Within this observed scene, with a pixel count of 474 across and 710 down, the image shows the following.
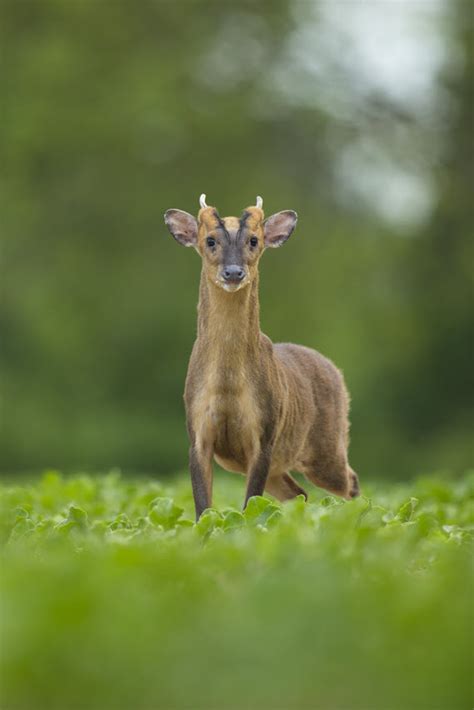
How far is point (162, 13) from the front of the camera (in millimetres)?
36000

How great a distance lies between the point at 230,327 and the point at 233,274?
36 cm

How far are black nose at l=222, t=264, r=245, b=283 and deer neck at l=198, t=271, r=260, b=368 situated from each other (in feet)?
0.76

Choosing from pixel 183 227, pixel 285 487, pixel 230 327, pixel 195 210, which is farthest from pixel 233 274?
pixel 195 210

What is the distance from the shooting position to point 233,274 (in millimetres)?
8656

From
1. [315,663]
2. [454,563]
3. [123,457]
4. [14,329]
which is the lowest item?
[315,663]

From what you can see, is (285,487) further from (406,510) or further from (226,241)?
(226,241)

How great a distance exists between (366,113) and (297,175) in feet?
7.21

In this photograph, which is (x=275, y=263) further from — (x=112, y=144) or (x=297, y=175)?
(x=112, y=144)

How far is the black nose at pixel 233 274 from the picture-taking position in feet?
28.4

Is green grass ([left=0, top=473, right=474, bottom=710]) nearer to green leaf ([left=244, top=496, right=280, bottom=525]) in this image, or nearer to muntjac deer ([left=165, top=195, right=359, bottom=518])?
green leaf ([left=244, top=496, right=280, bottom=525])

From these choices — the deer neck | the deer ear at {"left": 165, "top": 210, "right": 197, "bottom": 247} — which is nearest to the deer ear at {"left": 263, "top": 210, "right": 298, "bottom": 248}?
the deer ear at {"left": 165, "top": 210, "right": 197, "bottom": 247}

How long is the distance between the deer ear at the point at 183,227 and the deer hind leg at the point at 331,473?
1.95m

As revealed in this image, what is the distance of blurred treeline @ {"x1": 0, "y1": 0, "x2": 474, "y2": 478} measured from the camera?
33.0 m

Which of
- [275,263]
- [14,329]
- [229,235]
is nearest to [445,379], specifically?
[275,263]
